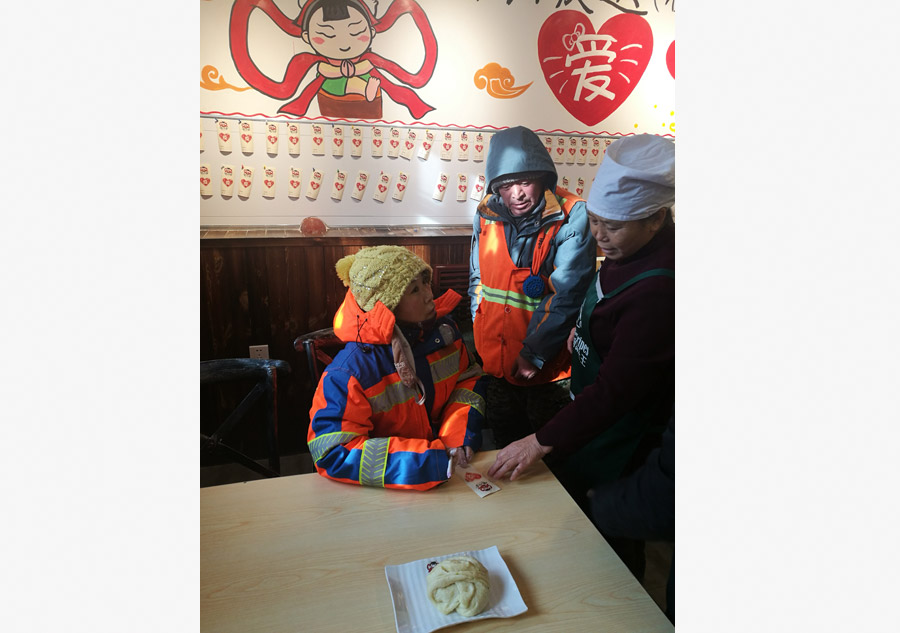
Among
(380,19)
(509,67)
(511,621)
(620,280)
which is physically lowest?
(511,621)

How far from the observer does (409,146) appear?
2219mm

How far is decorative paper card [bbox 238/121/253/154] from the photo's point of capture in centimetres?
209

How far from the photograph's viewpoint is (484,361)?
1509mm

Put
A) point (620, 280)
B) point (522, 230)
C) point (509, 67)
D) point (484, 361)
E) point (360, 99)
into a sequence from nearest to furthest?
1. point (620, 280)
2. point (522, 230)
3. point (484, 361)
4. point (509, 67)
5. point (360, 99)

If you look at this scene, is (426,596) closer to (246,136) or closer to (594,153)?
(594,153)

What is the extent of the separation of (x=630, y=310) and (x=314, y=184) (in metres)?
2.01

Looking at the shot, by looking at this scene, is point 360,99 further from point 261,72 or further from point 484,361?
point 484,361

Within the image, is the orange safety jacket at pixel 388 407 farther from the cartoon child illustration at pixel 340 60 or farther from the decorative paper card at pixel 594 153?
the cartoon child illustration at pixel 340 60

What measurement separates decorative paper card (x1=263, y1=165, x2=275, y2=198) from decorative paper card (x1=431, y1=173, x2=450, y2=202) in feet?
2.43

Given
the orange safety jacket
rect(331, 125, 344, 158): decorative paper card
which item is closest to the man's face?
the orange safety jacket

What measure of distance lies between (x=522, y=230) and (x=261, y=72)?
4.83ft

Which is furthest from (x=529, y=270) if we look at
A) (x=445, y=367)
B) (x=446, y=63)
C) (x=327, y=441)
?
(x=446, y=63)

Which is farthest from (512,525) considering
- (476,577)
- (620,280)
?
(620,280)

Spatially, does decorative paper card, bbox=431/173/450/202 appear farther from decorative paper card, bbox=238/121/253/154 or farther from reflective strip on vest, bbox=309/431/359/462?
reflective strip on vest, bbox=309/431/359/462
